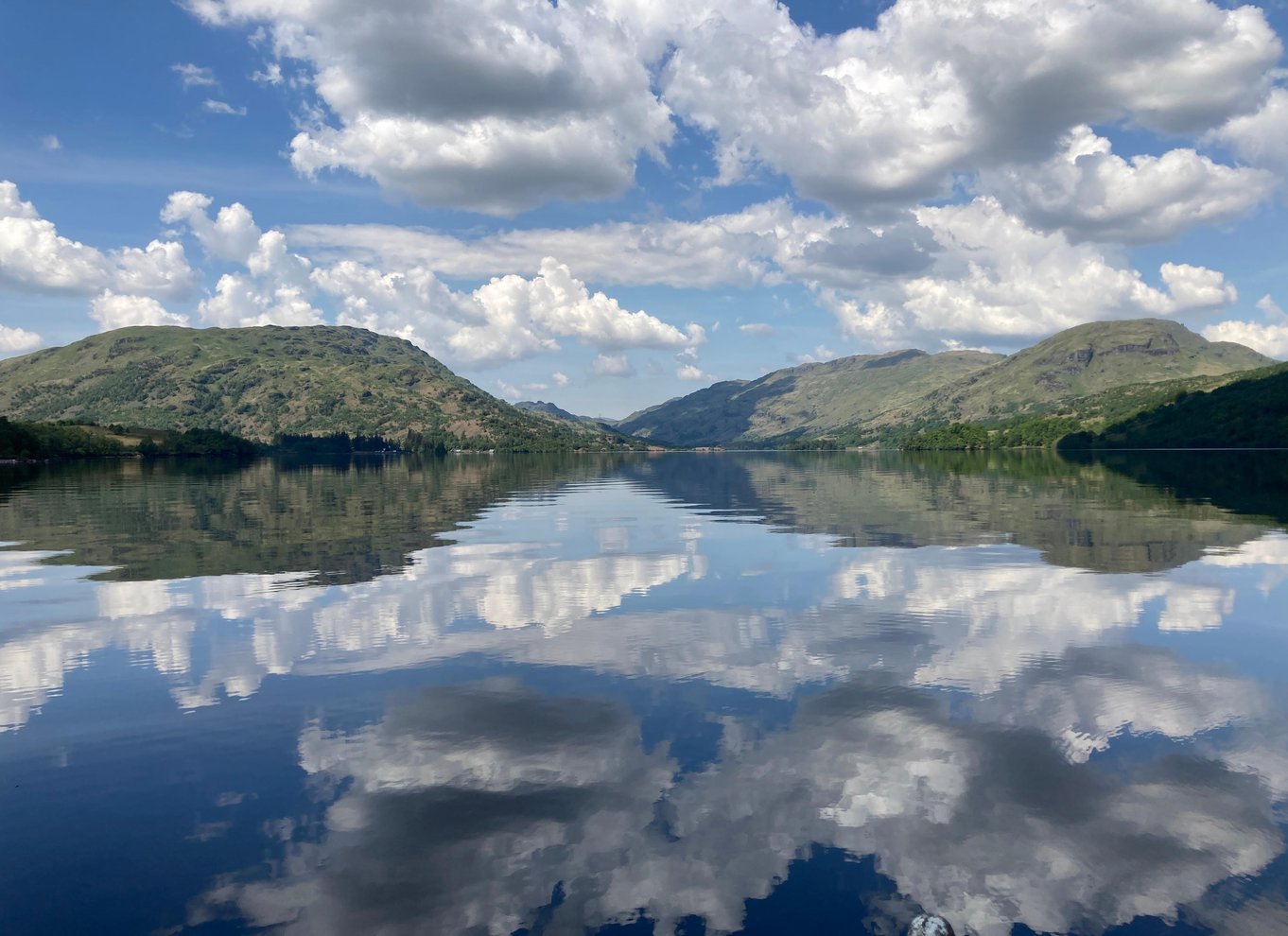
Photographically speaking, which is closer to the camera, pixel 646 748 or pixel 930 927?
pixel 930 927

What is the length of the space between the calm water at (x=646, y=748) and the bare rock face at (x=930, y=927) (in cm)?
58

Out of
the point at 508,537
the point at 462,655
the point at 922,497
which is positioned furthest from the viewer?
the point at 922,497

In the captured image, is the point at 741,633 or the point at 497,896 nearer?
the point at 497,896

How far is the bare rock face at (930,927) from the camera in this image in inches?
479

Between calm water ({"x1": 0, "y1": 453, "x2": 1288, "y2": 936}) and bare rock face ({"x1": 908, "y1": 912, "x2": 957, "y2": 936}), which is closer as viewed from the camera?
bare rock face ({"x1": 908, "y1": 912, "x2": 957, "y2": 936})

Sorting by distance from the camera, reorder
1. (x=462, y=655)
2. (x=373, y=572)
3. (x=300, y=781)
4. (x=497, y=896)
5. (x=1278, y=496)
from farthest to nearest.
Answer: (x=1278, y=496)
(x=373, y=572)
(x=462, y=655)
(x=300, y=781)
(x=497, y=896)

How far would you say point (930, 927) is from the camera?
40.2ft

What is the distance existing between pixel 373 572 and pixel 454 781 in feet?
100

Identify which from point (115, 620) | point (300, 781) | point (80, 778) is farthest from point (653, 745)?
point (115, 620)

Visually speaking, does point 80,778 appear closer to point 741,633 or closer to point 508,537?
point 741,633

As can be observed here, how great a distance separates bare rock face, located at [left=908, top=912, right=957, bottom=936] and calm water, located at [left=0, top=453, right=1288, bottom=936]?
58cm

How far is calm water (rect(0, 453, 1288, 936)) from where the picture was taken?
13664 mm

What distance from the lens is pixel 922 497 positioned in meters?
105

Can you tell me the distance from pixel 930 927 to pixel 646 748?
29.3ft
